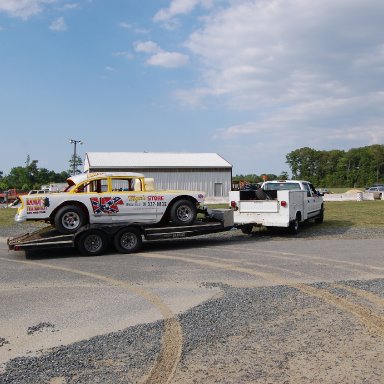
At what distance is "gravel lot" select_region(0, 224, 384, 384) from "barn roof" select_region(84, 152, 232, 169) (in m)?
36.5

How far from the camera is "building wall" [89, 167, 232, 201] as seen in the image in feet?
144

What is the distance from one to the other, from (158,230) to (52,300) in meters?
5.20

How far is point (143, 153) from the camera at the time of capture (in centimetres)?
4941

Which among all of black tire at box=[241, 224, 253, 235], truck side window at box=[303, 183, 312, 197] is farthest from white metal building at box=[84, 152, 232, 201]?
black tire at box=[241, 224, 253, 235]

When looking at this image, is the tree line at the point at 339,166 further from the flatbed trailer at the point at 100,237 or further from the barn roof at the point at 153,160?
the flatbed trailer at the point at 100,237

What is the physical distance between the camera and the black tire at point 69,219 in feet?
37.5

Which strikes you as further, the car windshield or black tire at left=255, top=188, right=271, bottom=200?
the car windshield

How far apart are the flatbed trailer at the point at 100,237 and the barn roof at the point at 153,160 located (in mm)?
30583

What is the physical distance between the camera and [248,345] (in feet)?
16.1

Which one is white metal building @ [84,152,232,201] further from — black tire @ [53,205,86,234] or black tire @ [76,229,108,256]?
black tire @ [76,229,108,256]

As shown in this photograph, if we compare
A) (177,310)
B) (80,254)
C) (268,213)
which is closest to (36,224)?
(80,254)

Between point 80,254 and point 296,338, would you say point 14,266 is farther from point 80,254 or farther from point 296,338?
point 296,338

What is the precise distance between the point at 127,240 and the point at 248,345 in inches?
286

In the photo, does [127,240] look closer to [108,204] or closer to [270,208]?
[108,204]
